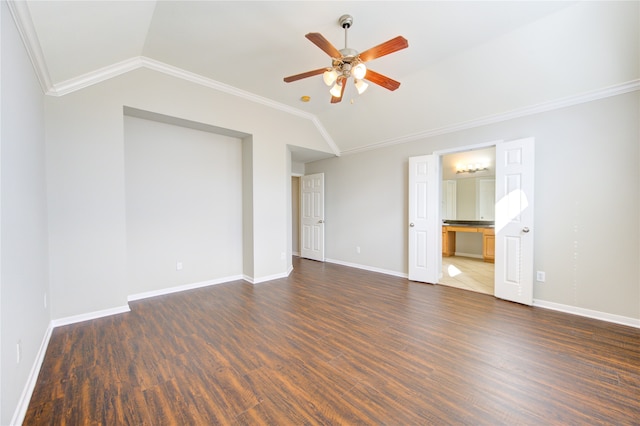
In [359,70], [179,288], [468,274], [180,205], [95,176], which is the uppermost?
[359,70]

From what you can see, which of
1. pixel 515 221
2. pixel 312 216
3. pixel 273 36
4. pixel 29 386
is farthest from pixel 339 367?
pixel 312 216

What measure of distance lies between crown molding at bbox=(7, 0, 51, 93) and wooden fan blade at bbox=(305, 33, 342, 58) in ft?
6.21

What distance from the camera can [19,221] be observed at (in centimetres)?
174

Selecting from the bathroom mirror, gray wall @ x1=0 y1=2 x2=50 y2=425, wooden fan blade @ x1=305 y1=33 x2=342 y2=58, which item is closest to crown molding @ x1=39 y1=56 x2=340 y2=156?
gray wall @ x1=0 y1=2 x2=50 y2=425

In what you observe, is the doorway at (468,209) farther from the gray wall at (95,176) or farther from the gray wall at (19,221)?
the gray wall at (19,221)

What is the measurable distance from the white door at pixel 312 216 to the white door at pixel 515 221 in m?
3.45

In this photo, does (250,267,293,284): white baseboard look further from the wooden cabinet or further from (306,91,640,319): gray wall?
the wooden cabinet

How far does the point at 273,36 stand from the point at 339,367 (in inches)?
128

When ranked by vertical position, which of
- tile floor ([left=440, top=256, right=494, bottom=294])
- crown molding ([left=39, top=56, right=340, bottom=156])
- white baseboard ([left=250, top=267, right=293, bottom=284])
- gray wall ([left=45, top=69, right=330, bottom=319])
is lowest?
tile floor ([left=440, top=256, right=494, bottom=294])

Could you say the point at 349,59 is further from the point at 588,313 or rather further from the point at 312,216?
the point at 312,216

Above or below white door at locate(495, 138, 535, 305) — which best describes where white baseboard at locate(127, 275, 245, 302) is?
below

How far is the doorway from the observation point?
6.21m

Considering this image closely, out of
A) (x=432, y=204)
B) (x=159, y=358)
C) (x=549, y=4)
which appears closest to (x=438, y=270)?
(x=432, y=204)

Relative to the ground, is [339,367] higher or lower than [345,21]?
lower
